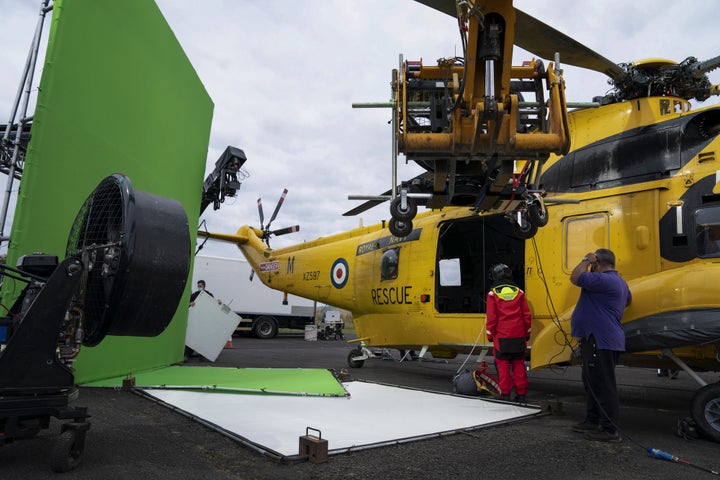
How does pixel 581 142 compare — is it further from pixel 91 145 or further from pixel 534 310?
pixel 91 145

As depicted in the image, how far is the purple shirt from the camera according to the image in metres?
4.00

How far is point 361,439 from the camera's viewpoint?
3488 mm

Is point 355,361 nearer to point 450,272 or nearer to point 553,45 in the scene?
point 450,272

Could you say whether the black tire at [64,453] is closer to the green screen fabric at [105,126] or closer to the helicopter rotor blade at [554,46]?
the green screen fabric at [105,126]

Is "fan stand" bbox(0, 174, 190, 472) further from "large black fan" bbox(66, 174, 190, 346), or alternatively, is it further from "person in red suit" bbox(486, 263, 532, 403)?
"person in red suit" bbox(486, 263, 532, 403)

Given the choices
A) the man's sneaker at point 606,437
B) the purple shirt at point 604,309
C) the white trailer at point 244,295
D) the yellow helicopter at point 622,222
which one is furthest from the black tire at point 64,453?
the white trailer at point 244,295

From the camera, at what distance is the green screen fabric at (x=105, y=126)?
4801mm

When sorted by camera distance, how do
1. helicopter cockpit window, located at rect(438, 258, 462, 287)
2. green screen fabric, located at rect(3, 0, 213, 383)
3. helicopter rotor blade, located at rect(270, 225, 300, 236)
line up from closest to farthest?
1. green screen fabric, located at rect(3, 0, 213, 383)
2. helicopter cockpit window, located at rect(438, 258, 462, 287)
3. helicopter rotor blade, located at rect(270, 225, 300, 236)

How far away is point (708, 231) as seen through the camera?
14.9ft

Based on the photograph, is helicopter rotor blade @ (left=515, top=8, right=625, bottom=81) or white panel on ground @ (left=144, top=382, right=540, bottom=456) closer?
white panel on ground @ (left=144, top=382, right=540, bottom=456)

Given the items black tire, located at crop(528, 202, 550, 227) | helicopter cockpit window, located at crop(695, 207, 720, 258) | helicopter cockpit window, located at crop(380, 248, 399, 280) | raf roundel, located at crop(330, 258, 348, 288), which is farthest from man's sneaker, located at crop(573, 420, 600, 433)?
raf roundel, located at crop(330, 258, 348, 288)

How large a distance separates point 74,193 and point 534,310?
5.57 m

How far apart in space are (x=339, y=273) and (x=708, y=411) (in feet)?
21.1

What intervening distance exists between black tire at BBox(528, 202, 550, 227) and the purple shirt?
1.17m
